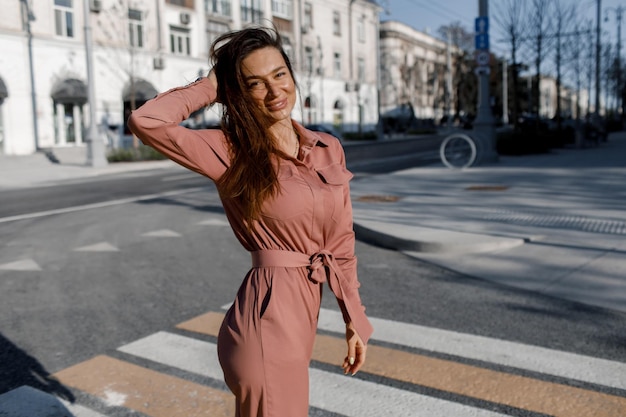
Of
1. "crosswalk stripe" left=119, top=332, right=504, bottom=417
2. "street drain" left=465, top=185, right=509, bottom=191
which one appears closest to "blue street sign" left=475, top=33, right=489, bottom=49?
"street drain" left=465, top=185, right=509, bottom=191

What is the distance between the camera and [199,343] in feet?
15.3

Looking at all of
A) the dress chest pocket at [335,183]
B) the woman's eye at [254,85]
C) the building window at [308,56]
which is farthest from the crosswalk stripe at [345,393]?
the building window at [308,56]

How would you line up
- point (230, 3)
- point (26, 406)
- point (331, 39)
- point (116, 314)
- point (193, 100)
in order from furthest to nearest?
1. point (331, 39)
2. point (230, 3)
3. point (116, 314)
4. point (26, 406)
5. point (193, 100)

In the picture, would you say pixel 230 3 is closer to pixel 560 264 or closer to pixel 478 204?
pixel 478 204

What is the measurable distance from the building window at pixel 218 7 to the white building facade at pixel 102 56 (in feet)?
0.21

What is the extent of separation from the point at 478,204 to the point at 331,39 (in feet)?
148

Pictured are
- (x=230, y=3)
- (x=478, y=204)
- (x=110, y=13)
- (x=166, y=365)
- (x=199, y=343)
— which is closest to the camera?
(x=166, y=365)

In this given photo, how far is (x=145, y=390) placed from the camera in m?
3.82

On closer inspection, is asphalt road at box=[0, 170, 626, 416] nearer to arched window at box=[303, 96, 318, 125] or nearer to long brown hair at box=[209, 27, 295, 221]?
long brown hair at box=[209, 27, 295, 221]

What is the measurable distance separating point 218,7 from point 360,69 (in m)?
18.8

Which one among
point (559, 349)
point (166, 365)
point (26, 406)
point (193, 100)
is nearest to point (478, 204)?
A: point (559, 349)

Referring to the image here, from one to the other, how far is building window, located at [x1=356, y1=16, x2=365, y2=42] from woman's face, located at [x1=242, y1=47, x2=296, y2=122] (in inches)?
2231

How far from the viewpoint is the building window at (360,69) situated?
188 ft

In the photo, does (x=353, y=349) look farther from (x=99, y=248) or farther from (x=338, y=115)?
(x=338, y=115)
